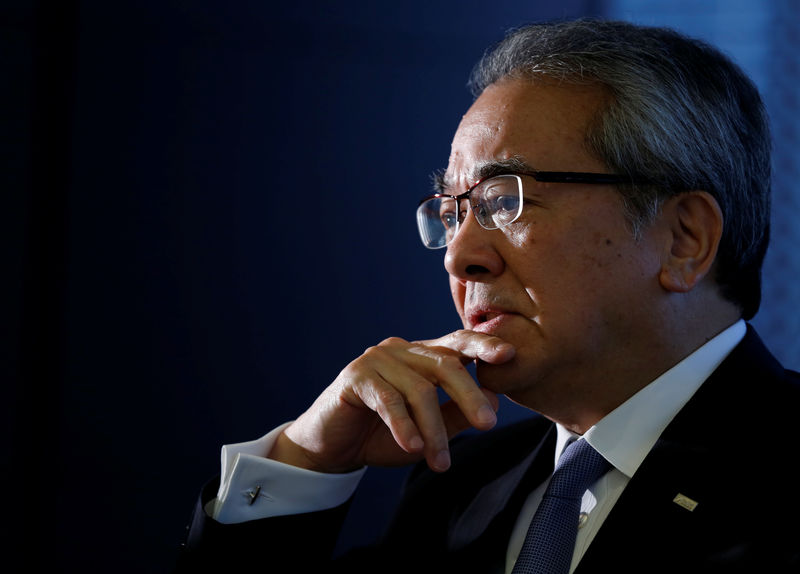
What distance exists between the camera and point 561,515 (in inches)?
56.4

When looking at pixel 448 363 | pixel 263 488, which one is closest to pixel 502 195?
pixel 448 363

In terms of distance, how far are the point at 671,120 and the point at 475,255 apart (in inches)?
18.4

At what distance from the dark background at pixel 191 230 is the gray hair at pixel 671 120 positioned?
58 cm

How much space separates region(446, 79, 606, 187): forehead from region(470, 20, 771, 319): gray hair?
2 centimetres

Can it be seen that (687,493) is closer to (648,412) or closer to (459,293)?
(648,412)

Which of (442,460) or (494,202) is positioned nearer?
(442,460)

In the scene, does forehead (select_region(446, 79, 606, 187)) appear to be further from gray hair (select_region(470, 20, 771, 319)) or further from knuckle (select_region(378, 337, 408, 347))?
knuckle (select_region(378, 337, 408, 347))

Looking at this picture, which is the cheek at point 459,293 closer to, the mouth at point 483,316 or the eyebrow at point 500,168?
the mouth at point 483,316

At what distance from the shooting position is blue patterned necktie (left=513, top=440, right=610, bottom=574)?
4.57 feet

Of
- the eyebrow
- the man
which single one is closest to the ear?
the man

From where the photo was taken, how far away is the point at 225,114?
2.12m

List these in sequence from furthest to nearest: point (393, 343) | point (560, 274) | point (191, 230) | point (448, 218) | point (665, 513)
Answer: point (191, 230) → point (448, 218) → point (393, 343) → point (560, 274) → point (665, 513)

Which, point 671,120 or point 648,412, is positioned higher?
point 671,120

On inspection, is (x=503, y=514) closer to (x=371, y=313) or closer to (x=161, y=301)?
(x=371, y=313)
